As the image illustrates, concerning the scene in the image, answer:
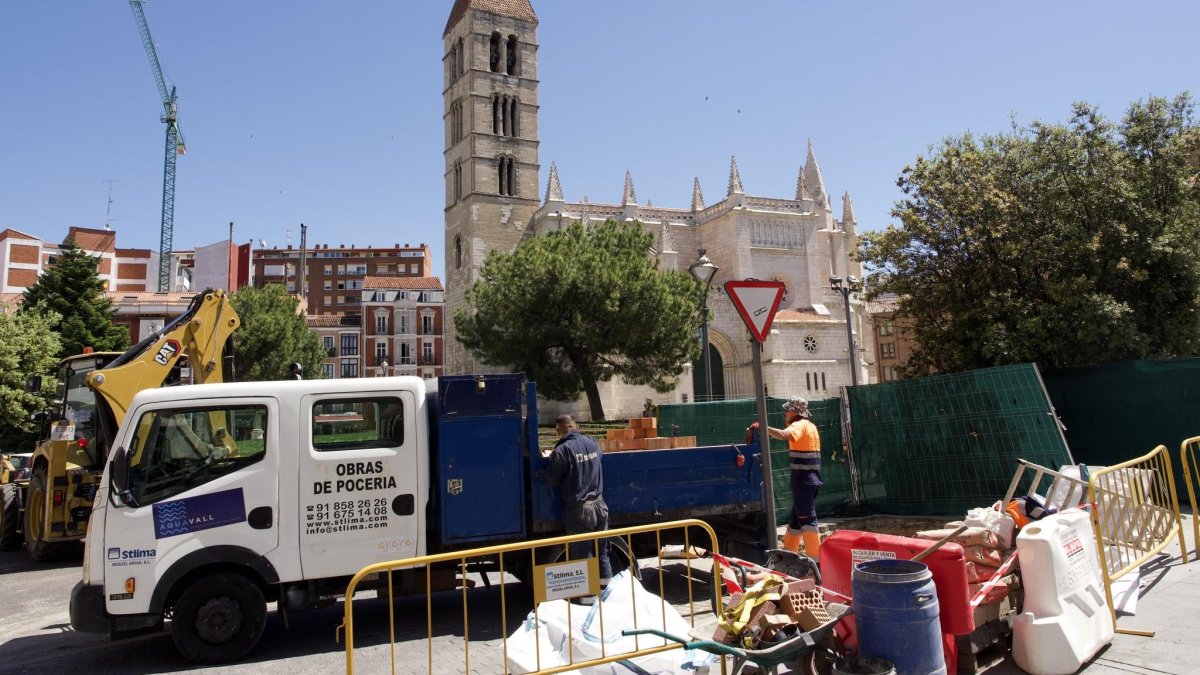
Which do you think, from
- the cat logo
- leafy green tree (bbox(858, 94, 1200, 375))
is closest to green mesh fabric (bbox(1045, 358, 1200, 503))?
leafy green tree (bbox(858, 94, 1200, 375))

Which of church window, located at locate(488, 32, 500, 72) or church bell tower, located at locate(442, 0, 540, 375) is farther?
church window, located at locate(488, 32, 500, 72)

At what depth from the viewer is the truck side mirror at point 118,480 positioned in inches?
205

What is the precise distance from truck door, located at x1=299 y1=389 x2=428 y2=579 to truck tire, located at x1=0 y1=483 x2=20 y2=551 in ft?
31.7

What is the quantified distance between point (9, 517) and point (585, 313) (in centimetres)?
2046

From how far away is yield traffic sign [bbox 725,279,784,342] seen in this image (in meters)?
5.78

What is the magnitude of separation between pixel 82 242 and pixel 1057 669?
73.8m

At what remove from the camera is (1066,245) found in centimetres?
1366

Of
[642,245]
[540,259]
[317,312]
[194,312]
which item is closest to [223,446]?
[194,312]

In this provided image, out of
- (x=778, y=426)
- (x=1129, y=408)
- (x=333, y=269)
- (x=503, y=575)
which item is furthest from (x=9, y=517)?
(x=333, y=269)

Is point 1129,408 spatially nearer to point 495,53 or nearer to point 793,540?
point 793,540

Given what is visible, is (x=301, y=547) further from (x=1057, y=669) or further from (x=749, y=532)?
(x=1057, y=669)

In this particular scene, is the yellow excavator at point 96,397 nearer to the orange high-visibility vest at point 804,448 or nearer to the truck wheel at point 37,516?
the truck wheel at point 37,516

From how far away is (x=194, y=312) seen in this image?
8547 millimetres

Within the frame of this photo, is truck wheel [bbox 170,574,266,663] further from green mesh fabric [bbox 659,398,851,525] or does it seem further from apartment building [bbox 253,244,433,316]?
apartment building [bbox 253,244,433,316]
